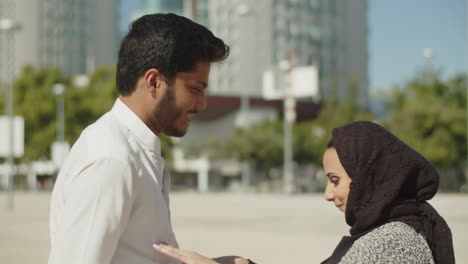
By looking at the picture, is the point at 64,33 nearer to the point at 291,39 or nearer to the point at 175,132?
the point at 291,39

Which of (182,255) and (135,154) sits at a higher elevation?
(135,154)

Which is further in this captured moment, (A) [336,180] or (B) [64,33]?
(B) [64,33]

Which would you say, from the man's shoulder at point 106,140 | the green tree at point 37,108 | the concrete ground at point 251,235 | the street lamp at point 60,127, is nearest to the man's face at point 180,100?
the man's shoulder at point 106,140

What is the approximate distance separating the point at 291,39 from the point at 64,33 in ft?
168

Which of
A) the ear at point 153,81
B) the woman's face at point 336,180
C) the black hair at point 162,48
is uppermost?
the black hair at point 162,48

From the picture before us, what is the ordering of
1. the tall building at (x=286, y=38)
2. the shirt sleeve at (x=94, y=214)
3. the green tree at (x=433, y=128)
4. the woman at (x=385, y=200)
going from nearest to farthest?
the shirt sleeve at (x=94, y=214), the woman at (x=385, y=200), the green tree at (x=433, y=128), the tall building at (x=286, y=38)

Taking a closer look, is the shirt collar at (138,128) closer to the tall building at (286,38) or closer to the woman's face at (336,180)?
the woman's face at (336,180)

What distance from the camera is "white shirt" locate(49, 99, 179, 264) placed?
2133 millimetres

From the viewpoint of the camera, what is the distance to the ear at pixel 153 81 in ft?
7.93

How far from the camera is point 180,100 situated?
8.18 feet

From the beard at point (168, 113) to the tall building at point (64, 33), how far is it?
12873 centimetres

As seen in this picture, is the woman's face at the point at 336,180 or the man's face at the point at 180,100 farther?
the woman's face at the point at 336,180

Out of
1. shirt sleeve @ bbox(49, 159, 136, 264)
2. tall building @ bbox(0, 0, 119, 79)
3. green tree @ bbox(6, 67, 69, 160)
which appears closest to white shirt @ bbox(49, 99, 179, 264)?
shirt sleeve @ bbox(49, 159, 136, 264)

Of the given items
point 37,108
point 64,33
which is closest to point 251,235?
point 37,108
